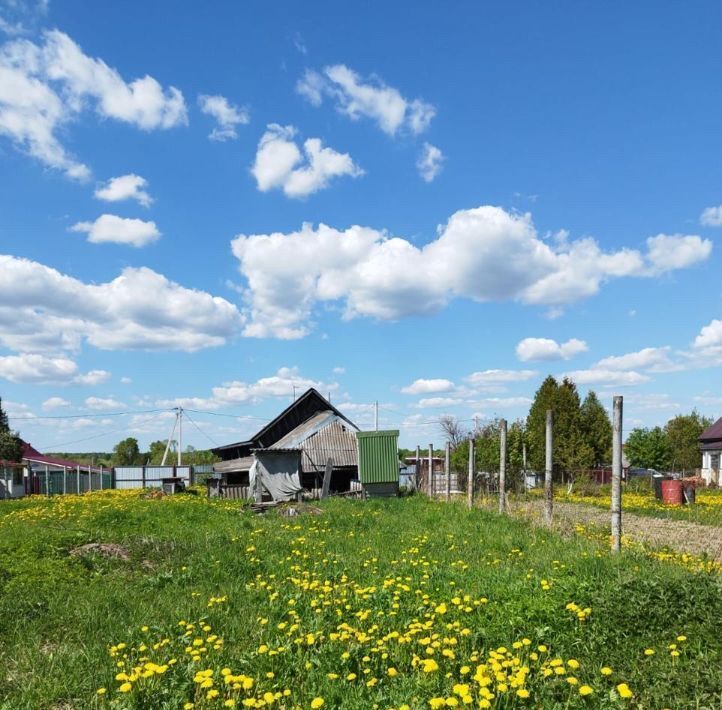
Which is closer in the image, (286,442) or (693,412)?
(286,442)

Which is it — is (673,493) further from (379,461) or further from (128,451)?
(128,451)

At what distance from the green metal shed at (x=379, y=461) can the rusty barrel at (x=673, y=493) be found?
381 inches

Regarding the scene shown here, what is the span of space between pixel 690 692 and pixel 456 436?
4357 centimetres

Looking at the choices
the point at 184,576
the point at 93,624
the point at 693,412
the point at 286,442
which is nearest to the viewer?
the point at 93,624

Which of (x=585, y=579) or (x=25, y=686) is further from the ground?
(x=585, y=579)

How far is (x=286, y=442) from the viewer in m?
27.7

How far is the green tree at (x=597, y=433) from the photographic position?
36.8 meters

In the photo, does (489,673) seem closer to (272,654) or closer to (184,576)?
(272,654)

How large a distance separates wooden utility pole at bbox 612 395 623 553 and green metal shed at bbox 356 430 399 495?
13.7m

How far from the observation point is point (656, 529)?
45.3 ft

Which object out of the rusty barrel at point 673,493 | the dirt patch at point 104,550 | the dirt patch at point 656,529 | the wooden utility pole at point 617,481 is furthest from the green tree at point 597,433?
the dirt patch at point 104,550

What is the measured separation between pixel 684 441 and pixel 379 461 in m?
45.5

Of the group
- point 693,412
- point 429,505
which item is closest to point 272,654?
point 429,505

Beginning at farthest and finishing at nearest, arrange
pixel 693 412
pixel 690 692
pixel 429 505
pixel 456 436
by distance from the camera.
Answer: pixel 693 412
pixel 456 436
pixel 429 505
pixel 690 692
